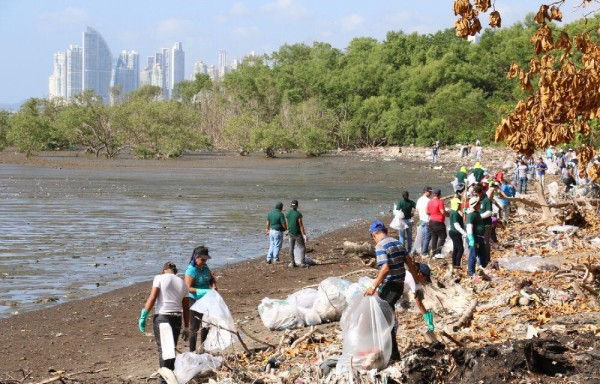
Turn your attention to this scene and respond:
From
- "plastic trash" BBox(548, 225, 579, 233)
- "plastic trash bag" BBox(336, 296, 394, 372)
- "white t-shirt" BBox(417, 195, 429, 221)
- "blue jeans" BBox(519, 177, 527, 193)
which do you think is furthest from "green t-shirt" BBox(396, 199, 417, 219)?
"blue jeans" BBox(519, 177, 527, 193)

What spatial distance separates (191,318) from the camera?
9.53 meters

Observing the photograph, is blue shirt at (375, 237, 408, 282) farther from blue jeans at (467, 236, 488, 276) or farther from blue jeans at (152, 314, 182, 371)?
blue jeans at (467, 236, 488, 276)

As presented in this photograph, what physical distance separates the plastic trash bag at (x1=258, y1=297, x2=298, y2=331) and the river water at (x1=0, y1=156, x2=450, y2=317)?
5.19 meters

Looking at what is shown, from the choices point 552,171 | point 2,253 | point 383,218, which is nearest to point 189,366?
point 2,253

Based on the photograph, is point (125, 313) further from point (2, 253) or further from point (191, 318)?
Answer: point (2, 253)

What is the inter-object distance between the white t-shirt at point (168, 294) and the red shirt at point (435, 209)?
8138 millimetres

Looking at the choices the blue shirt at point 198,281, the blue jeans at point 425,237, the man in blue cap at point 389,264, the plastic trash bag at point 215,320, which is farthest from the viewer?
the blue jeans at point 425,237

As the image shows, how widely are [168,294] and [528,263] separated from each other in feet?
21.3

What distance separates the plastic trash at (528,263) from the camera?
1267 cm

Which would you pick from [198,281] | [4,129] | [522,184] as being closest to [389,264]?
[198,281]

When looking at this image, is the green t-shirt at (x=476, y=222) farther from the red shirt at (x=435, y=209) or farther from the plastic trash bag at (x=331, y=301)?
the plastic trash bag at (x=331, y=301)

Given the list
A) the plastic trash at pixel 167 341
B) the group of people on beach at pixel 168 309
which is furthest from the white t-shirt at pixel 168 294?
the plastic trash at pixel 167 341

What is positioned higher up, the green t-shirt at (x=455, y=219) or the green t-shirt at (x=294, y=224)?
the green t-shirt at (x=455, y=219)

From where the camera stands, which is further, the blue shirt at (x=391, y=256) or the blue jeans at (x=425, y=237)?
the blue jeans at (x=425, y=237)
